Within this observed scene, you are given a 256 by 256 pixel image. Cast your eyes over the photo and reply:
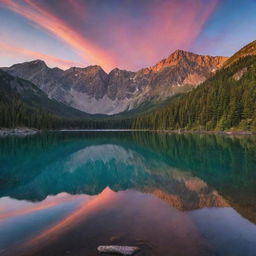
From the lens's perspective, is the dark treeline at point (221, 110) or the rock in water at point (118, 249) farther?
the dark treeline at point (221, 110)

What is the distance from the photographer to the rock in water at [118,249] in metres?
10.3

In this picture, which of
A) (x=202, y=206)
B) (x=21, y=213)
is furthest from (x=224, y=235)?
(x=21, y=213)

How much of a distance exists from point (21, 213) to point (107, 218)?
659 centimetres

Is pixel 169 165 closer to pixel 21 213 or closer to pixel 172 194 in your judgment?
pixel 172 194

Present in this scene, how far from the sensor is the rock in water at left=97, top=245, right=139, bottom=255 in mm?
10267

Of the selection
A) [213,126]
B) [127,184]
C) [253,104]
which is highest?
[253,104]

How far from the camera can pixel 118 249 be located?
10.4m

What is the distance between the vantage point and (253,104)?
9394cm

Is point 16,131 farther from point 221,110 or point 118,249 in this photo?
point 118,249

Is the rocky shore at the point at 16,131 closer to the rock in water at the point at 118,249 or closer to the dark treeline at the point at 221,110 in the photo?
the dark treeline at the point at 221,110

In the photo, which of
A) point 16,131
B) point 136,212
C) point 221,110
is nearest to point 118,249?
point 136,212

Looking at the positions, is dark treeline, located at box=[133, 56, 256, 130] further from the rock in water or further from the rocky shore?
the rock in water

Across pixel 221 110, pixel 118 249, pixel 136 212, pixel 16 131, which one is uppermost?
pixel 221 110

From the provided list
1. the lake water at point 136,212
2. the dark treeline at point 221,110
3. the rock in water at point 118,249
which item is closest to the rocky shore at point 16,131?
the dark treeline at point 221,110
